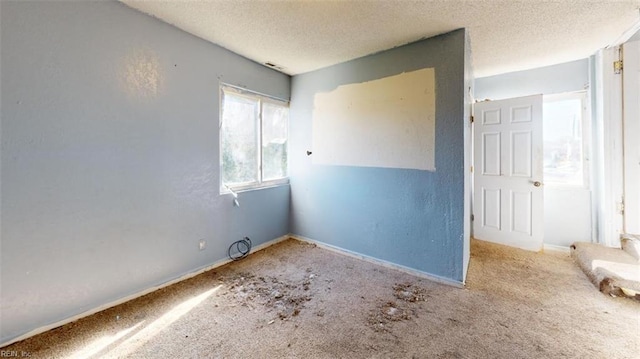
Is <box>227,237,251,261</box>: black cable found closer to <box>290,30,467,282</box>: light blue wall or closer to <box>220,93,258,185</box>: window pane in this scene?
<box>220,93,258,185</box>: window pane

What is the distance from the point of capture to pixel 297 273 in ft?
8.96

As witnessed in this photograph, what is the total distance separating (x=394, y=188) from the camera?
2.89 m

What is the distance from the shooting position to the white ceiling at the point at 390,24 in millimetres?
2041

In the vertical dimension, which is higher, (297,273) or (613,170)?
(613,170)

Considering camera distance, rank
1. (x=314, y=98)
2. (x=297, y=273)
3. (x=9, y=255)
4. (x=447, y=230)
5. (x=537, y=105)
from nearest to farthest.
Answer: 1. (x=9, y=255)
2. (x=447, y=230)
3. (x=297, y=273)
4. (x=537, y=105)
5. (x=314, y=98)

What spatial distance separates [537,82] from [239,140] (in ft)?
13.1

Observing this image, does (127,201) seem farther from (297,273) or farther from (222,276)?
(297,273)

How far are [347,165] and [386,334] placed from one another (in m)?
1.94

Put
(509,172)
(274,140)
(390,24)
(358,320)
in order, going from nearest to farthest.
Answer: (358,320) < (390,24) < (509,172) < (274,140)

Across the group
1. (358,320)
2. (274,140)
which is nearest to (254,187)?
(274,140)

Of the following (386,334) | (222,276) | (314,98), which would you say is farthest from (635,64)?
(222,276)

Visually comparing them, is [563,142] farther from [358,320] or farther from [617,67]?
[358,320]

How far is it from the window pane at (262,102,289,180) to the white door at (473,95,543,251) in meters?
2.78

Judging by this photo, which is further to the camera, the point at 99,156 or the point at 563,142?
the point at 563,142
